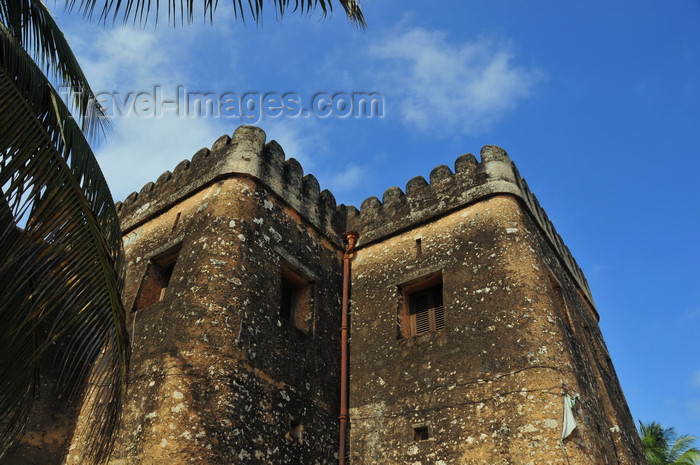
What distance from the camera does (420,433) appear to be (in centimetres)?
828

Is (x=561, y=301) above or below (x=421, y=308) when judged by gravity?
above

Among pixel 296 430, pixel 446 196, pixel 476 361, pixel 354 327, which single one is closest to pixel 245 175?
pixel 354 327

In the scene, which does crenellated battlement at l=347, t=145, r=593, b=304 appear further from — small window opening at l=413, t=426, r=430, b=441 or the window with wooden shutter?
small window opening at l=413, t=426, r=430, b=441

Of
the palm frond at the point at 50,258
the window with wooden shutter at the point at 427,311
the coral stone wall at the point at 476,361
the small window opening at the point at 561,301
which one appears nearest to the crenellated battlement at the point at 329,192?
the coral stone wall at the point at 476,361

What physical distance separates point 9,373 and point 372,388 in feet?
19.5

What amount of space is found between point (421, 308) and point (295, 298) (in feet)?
7.44

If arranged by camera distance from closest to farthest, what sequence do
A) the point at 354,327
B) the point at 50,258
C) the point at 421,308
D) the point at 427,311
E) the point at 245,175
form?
1. the point at 50,258
2. the point at 245,175
3. the point at 427,311
4. the point at 421,308
5. the point at 354,327

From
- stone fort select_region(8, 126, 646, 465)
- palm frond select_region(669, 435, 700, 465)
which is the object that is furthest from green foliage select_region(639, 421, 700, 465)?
stone fort select_region(8, 126, 646, 465)

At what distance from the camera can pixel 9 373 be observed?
4145 mm

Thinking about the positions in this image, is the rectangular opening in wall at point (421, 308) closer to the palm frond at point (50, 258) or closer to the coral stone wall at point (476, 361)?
the coral stone wall at point (476, 361)

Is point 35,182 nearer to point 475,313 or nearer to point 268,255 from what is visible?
point 268,255

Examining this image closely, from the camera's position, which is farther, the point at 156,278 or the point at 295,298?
the point at 295,298

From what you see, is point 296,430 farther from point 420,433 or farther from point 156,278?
point 156,278

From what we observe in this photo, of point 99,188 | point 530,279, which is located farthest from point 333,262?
point 99,188
